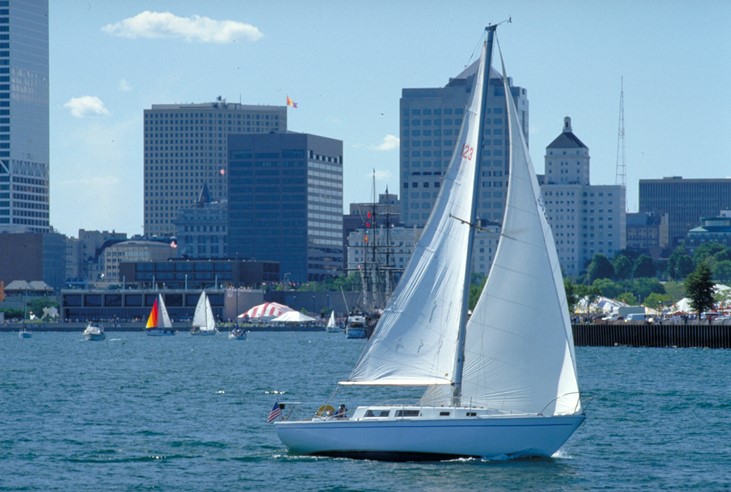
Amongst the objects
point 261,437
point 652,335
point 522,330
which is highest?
point 522,330

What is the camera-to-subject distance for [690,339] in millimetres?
152750

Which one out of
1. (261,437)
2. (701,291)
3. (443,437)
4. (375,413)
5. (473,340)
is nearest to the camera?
(443,437)

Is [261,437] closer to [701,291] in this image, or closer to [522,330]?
[522,330]

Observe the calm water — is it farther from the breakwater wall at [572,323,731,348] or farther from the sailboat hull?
Result: the breakwater wall at [572,323,731,348]

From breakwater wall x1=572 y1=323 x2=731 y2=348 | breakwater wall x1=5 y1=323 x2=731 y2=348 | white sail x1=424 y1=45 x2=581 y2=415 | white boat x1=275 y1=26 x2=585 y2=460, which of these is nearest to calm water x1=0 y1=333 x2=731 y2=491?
white boat x1=275 y1=26 x2=585 y2=460

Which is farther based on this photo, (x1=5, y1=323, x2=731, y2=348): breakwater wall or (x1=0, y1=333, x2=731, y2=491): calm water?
(x1=5, y1=323, x2=731, y2=348): breakwater wall

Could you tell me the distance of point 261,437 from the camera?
6334 centimetres

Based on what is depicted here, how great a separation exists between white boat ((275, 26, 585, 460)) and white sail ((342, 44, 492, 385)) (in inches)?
1.2

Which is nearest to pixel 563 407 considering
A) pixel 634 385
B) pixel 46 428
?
pixel 46 428

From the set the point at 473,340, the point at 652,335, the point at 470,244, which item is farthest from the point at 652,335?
the point at 470,244

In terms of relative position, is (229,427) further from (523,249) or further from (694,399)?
(694,399)

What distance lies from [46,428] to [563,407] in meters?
26.2

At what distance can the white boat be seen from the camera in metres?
50.9

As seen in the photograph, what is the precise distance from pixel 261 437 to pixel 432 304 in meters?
14.2
